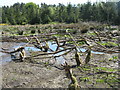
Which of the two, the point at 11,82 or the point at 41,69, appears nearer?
the point at 11,82

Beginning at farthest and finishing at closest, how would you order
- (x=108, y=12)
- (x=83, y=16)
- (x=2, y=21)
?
(x=2, y=21) < (x=83, y=16) < (x=108, y=12)

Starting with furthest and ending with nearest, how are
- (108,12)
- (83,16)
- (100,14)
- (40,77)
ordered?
(83,16) → (100,14) → (108,12) → (40,77)

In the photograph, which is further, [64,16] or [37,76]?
[64,16]

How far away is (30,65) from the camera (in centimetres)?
845

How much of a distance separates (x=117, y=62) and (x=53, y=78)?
387 centimetres

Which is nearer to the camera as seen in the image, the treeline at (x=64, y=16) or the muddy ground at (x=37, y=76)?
the muddy ground at (x=37, y=76)

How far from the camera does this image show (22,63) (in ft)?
29.0

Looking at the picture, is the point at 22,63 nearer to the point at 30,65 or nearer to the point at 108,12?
the point at 30,65

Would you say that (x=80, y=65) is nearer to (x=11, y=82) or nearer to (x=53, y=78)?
(x=53, y=78)

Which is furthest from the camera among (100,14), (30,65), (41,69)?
(100,14)

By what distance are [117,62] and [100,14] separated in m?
45.2

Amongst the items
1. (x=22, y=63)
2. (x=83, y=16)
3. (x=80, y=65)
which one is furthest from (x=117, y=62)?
(x=83, y=16)

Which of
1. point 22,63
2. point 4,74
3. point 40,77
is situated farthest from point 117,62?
point 4,74

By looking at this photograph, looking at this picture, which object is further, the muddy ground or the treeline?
the treeline
